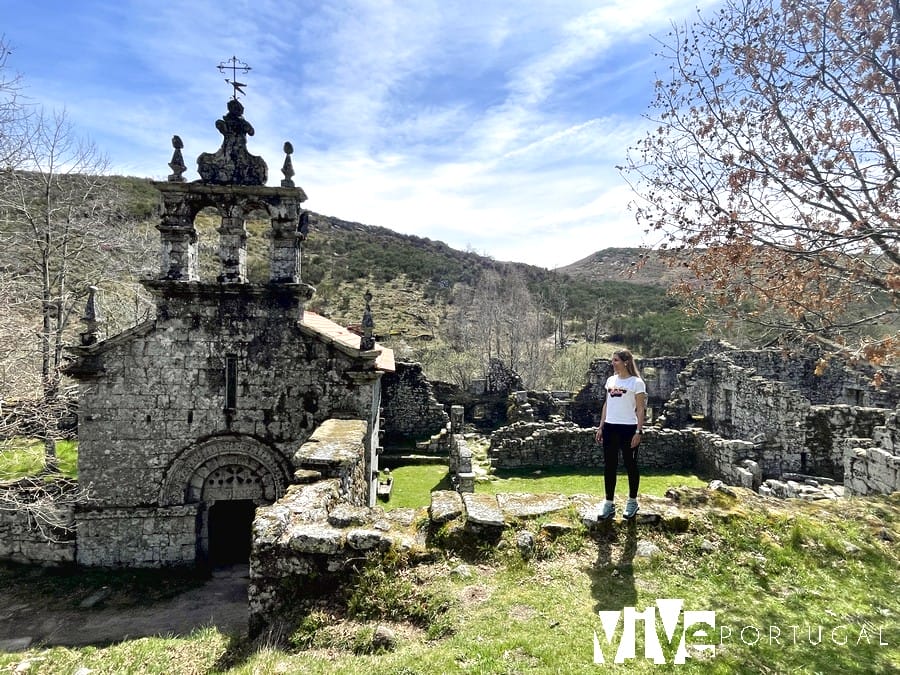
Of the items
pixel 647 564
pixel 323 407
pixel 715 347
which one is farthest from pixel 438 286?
pixel 647 564

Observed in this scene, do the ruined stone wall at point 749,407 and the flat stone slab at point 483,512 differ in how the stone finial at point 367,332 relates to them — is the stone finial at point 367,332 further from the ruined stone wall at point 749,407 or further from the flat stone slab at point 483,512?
the ruined stone wall at point 749,407

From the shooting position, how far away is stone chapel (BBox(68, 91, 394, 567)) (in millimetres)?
9773

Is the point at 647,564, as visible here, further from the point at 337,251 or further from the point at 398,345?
the point at 337,251

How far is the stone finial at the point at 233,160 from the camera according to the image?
10055mm

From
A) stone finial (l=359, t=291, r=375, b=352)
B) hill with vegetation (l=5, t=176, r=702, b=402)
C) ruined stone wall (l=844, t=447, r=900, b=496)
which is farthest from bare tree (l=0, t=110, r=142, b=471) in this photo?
ruined stone wall (l=844, t=447, r=900, b=496)

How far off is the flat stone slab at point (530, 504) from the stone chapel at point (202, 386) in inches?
190

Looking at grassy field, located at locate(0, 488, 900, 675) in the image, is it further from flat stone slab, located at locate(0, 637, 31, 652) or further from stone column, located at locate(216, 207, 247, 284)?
stone column, located at locate(216, 207, 247, 284)

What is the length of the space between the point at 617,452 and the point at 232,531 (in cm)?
968

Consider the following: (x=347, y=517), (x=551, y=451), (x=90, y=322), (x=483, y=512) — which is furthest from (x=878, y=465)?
(x=90, y=322)

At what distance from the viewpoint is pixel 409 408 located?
22.3 m

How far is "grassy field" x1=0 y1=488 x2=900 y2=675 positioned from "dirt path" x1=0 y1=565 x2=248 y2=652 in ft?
6.17

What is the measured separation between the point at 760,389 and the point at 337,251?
201ft

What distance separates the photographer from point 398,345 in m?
37.9

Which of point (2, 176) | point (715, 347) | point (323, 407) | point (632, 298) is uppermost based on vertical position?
point (632, 298)
